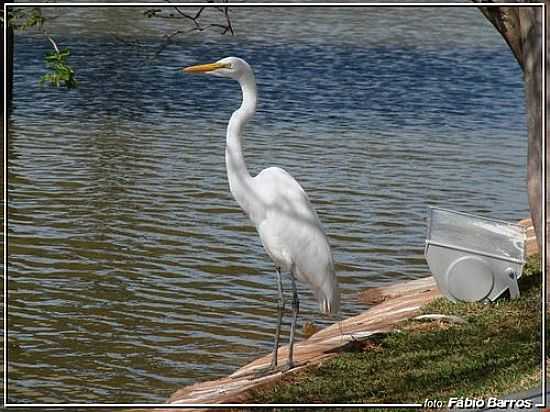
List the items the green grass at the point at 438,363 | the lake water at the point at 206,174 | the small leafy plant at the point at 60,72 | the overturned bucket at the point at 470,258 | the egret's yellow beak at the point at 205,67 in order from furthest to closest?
the lake water at the point at 206,174 < the overturned bucket at the point at 470,258 < the egret's yellow beak at the point at 205,67 < the green grass at the point at 438,363 < the small leafy plant at the point at 60,72

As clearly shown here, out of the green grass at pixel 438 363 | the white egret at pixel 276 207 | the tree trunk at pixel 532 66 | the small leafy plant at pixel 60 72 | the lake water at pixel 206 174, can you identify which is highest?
the small leafy plant at pixel 60 72

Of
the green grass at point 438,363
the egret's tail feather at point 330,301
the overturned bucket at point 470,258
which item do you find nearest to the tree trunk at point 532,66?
the green grass at point 438,363

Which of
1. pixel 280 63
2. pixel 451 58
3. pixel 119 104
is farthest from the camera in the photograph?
pixel 451 58

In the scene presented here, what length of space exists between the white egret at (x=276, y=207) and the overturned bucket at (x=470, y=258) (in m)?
0.98

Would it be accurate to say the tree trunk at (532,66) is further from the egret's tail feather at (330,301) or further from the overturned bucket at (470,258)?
the egret's tail feather at (330,301)

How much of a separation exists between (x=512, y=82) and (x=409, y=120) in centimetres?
404

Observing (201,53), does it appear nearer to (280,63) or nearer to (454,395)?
(280,63)

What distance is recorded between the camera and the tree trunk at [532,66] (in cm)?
630

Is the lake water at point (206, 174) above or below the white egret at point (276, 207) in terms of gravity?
below

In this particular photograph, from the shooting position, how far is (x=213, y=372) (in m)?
8.34

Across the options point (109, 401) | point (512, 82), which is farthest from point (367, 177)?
point (512, 82)

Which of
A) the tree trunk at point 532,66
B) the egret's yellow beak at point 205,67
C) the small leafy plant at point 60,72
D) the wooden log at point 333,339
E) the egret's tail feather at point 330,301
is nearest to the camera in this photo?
the small leafy plant at point 60,72

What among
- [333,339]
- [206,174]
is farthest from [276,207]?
[206,174]

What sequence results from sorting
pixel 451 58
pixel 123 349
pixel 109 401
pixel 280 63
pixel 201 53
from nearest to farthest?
pixel 109 401 < pixel 123 349 < pixel 280 63 < pixel 201 53 < pixel 451 58
